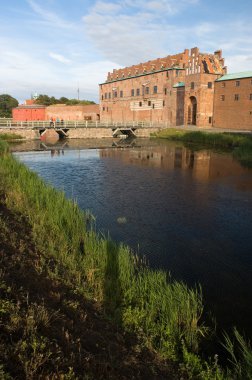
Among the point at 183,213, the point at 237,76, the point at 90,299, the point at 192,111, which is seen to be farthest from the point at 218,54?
the point at 90,299

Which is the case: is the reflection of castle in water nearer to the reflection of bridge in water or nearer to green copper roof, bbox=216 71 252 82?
green copper roof, bbox=216 71 252 82

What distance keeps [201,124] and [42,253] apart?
39.2 meters

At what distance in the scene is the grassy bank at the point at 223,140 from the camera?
24.7 meters

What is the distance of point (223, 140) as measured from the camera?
30.6 meters

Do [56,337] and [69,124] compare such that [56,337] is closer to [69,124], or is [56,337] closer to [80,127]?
[80,127]

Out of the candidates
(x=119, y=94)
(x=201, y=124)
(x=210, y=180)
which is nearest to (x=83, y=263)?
(x=210, y=180)

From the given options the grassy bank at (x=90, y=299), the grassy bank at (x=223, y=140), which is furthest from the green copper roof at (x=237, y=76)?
the grassy bank at (x=90, y=299)

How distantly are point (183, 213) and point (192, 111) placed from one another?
119 feet

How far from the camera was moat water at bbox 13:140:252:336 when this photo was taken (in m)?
7.02

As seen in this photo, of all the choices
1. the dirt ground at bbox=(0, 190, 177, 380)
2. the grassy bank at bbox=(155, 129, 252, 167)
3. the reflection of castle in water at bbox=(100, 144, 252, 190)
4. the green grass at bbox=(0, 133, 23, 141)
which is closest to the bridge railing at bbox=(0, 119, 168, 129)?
the green grass at bbox=(0, 133, 23, 141)

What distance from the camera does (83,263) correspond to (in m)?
6.56

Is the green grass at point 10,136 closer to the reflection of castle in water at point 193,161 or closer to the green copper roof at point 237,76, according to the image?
the reflection of castle in water at point 193,161

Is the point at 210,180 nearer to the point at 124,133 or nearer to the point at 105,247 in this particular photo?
the point at 105,247

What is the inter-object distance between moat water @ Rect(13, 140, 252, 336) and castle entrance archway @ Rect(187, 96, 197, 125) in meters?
22.3
